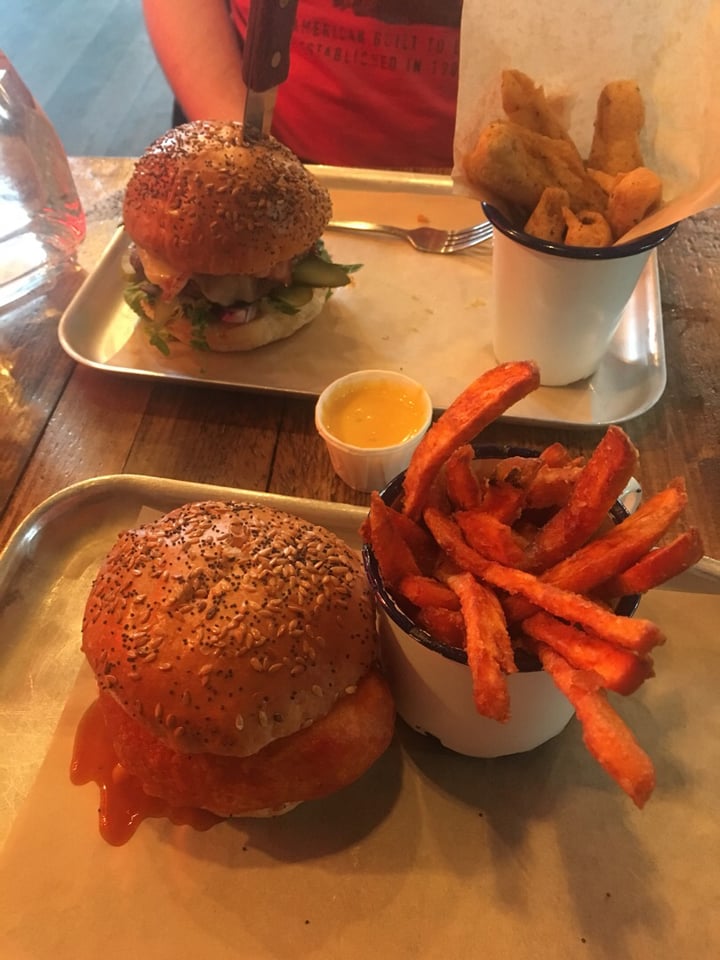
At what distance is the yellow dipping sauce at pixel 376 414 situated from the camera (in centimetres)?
176

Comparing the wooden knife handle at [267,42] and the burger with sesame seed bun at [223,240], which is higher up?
the wooden knife handle at [267,42]

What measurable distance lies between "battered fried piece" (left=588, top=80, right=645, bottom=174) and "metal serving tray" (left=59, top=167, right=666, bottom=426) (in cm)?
53

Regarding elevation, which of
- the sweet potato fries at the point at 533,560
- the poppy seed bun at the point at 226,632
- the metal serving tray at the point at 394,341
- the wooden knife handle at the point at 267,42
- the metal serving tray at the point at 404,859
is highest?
the wooden knife handle at the point at 267,42

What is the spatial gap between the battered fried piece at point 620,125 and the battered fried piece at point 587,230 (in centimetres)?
13

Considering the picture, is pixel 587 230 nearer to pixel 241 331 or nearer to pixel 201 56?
pixel 241 331

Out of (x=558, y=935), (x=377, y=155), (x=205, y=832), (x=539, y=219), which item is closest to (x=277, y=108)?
(x=377, y=155)

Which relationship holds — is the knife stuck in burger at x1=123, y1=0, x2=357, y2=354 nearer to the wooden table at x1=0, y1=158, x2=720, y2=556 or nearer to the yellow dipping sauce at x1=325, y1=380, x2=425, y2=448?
the wooden table at x1=0, y1=158, x2=720, y2=556

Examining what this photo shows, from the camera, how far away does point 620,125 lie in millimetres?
1646

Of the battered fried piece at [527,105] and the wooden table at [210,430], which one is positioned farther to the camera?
the wooden table at [210,430]

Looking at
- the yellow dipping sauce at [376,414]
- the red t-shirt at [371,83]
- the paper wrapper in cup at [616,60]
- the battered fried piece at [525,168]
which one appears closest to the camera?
the battered fried piece at [525,168]

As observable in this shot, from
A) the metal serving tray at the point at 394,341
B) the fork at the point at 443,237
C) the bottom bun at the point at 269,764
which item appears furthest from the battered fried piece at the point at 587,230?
the bottom bun at the point at 269,764

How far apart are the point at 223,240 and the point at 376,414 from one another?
1.93ft

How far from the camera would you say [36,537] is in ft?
5.11

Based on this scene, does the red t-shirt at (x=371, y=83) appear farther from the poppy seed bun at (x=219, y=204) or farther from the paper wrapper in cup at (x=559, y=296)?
the paper wrapper in cup at (x=559, y=296)
